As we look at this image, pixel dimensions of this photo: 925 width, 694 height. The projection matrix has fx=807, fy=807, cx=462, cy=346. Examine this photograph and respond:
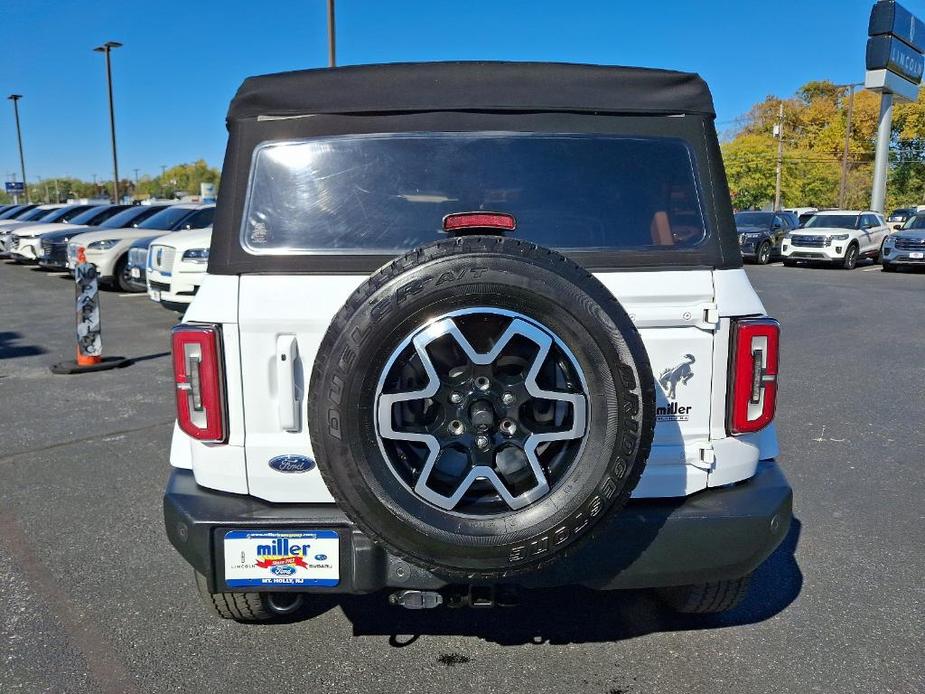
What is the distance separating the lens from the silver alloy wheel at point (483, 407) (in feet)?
7.49

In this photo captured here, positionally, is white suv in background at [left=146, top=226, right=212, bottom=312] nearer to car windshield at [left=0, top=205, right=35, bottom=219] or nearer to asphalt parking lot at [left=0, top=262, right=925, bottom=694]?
asphalt parking lot at [left=0, top=262, right=925, bottom=694]

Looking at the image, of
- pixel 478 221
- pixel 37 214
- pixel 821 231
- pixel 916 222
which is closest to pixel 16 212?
pixel 37 214

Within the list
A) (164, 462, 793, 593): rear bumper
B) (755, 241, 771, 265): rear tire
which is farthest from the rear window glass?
(755, 241, 771, 265): rear tire

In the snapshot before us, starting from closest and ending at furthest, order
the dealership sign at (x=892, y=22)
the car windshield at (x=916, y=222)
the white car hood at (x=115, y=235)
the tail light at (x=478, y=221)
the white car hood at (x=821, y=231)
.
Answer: the tail light at (x=478, y=221)
the white car hood at (x=115, y=235)
the car windshield at (x=916, y=222)
the white car hood at (x=821, y=231)
the dealership sign at (x=892, y=22)

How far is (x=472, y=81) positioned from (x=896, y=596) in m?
2.74

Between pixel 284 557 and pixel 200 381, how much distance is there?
0.63 metres

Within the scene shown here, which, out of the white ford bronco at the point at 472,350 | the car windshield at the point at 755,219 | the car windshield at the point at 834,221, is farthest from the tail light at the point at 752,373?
the car windshield at the point at 755,219

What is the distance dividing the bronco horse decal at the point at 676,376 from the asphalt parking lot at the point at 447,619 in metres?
1.03

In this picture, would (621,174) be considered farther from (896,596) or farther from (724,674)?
(896,596)

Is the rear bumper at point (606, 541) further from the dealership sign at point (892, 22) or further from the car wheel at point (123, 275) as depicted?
the dealership sign at point (892, 22)

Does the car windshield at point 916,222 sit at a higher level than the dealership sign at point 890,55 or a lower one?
lower

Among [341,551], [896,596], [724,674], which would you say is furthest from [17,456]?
[896,596]

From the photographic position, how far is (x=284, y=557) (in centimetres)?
252

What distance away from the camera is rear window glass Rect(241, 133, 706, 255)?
2729 millimetres
